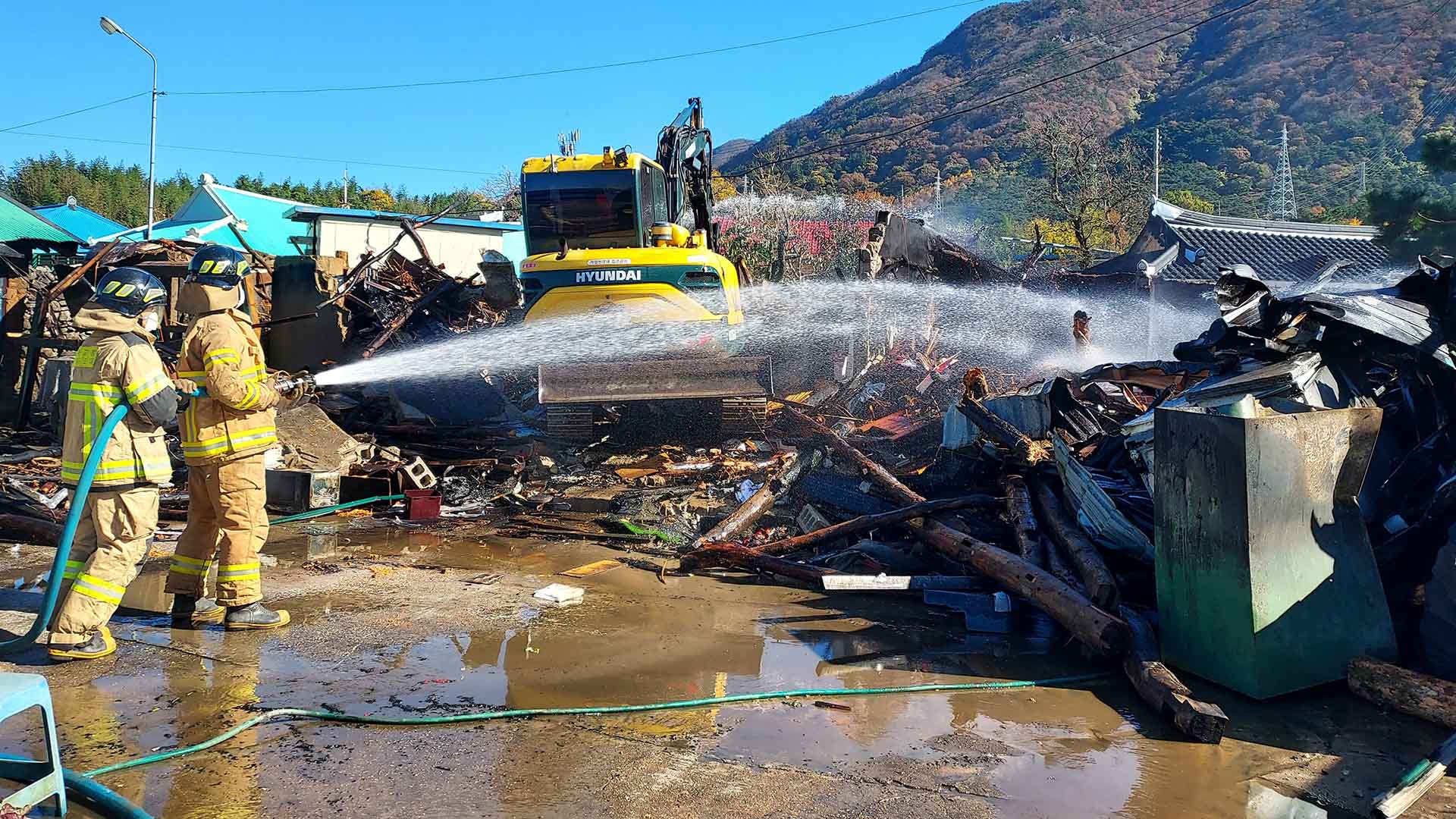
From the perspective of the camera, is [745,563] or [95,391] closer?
[95,391]

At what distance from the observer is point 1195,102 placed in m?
69.3

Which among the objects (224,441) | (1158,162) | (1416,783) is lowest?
(1416,783)

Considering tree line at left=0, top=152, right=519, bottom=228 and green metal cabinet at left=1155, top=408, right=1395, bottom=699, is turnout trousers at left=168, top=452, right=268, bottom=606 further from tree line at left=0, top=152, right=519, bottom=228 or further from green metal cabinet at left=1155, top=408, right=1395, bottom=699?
tree line at left=0, top=152, right=519, bottom=228

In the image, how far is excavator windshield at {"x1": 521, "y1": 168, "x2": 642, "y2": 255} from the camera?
10.6 meters

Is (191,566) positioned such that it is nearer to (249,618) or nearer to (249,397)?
(249,618)

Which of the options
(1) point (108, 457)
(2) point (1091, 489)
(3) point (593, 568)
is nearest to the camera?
(1) point (108, 457)

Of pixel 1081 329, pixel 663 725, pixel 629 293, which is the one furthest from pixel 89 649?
pixel 1081 329

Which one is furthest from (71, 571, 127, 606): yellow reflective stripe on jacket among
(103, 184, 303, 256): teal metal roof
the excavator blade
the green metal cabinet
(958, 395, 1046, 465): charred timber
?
(103, 184, 303, 256): teal metal roof

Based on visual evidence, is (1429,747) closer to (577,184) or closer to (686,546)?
(686,546)

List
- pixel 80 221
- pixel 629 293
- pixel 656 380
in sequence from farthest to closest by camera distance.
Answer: pixel 80 221, pixel 629 293, pixel 656 380

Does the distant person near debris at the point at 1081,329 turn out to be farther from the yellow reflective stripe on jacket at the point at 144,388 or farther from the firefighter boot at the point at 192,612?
the yellow reflective stripe on jacket at the point at 144,388

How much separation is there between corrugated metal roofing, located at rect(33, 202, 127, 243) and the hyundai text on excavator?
59.3 ft

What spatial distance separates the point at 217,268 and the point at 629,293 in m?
5.16

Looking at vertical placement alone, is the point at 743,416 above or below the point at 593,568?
above
